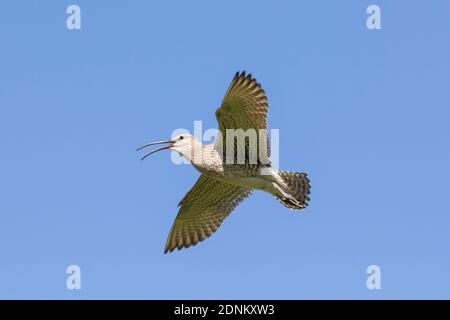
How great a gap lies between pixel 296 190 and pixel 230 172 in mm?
1219

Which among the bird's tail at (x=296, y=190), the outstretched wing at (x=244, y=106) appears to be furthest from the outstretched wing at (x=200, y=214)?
the outstretched wing at (x=244, y=106)

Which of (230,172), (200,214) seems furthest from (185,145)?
(200,214)

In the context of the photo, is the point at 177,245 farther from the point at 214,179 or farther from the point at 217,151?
the point at 217,151

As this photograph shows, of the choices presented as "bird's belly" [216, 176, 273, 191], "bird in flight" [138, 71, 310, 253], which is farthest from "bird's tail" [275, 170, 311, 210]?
"bird's belly" [216, 176, 273, 191]

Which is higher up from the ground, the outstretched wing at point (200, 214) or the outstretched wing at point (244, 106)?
the outstretched wing at point (244, 106)

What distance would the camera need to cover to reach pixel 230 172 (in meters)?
16.2

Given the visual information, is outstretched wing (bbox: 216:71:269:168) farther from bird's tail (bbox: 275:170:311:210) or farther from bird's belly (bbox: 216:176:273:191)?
bird's tail (bbox: 275:170:311:210)

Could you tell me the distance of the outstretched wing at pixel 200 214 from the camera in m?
17.8

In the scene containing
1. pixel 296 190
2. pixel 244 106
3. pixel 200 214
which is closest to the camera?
pixel 244 106

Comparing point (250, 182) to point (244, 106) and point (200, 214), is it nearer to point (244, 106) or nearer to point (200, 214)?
point (244, 106)

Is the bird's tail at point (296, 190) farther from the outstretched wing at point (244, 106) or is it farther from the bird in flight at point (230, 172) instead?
the outstretched wing at point (244, 106)
